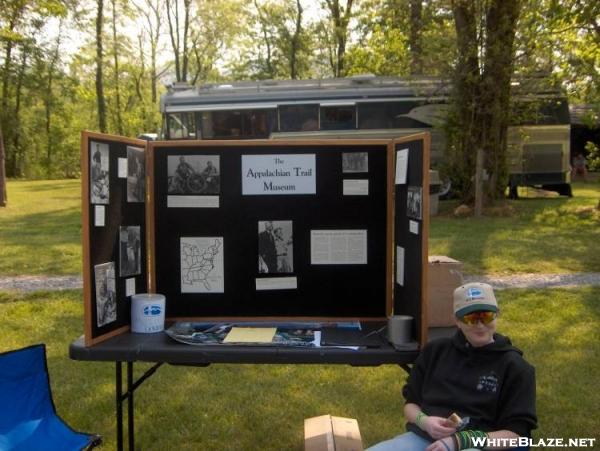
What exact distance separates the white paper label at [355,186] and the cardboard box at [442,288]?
0.46 m

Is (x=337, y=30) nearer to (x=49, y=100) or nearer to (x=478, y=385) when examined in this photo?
(x=49, y=100)

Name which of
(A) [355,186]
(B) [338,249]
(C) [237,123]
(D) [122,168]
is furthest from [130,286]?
(C) [237,123]

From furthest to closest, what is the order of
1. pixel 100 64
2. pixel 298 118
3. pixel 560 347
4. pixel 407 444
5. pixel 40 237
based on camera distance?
pixel 100 64 < pixel 298 118 < pixel 40 237 < pixel 560 347 < pixel 407 444

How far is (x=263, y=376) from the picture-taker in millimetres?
4910

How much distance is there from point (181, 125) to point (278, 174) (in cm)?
1680

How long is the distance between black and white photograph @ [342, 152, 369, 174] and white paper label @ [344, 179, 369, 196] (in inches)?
2.0

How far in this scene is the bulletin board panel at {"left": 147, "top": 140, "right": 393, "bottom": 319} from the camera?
10.6 feet

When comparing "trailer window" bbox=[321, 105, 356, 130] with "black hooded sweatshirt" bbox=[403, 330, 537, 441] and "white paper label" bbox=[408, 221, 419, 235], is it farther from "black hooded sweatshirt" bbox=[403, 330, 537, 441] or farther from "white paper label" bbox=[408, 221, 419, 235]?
"black hooded sweatshirt" bbox=[403, 330, 537, 441]

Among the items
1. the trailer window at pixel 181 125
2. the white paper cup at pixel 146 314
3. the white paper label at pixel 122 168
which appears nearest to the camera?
the white paper label at pixel 122 168

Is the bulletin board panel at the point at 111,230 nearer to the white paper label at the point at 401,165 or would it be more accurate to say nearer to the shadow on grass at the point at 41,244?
the white paper label at the point at 401,165

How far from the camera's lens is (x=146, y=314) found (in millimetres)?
3109

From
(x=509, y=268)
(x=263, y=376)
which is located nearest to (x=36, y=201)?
(x=509, y=268)

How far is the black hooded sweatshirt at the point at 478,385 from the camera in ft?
7.85

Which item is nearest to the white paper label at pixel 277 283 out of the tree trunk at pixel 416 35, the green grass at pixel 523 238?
the green grass at pixel 523 238
